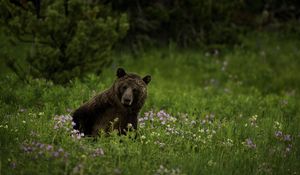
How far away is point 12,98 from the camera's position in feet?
31.5

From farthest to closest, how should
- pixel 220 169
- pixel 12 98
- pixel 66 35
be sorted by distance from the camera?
pixel 66 35
pixel 12 98
pixel 220 169

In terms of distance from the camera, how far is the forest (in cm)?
645

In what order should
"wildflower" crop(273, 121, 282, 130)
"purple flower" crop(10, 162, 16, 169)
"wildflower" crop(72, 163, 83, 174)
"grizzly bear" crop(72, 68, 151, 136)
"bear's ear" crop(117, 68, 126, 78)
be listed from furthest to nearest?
"wildflower" crop(273, 121, 282, 130)
"bear's ear" crop(117, 68, 126, 78)
"grizzly bear" crop(72, 68, 151, 136)
"purple flower" crop(10, 162, 16, 169)
"wildflower" crop(72, 163, 83, 174)

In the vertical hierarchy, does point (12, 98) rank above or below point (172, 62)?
below

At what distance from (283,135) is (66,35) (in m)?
4.84

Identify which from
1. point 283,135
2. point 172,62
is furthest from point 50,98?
point 172,62

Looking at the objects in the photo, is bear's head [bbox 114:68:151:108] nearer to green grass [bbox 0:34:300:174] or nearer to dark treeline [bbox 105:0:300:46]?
green grass [bbox 0:34:300:174]

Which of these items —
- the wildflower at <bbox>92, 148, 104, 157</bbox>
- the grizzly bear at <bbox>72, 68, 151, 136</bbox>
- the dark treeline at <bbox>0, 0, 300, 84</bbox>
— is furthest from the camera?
the dark treeline at <bbox>0, 0, 300, 84</bbox>

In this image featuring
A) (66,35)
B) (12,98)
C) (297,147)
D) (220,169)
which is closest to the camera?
(220,169)

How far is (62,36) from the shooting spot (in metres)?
11.4

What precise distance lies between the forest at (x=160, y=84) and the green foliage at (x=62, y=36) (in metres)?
0.02

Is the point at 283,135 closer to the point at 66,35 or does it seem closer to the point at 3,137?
the point at 3,137

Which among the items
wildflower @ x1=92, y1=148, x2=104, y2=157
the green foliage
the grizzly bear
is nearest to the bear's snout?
the grizzly bear

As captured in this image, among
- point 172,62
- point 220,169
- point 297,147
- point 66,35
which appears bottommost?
point 220,169
